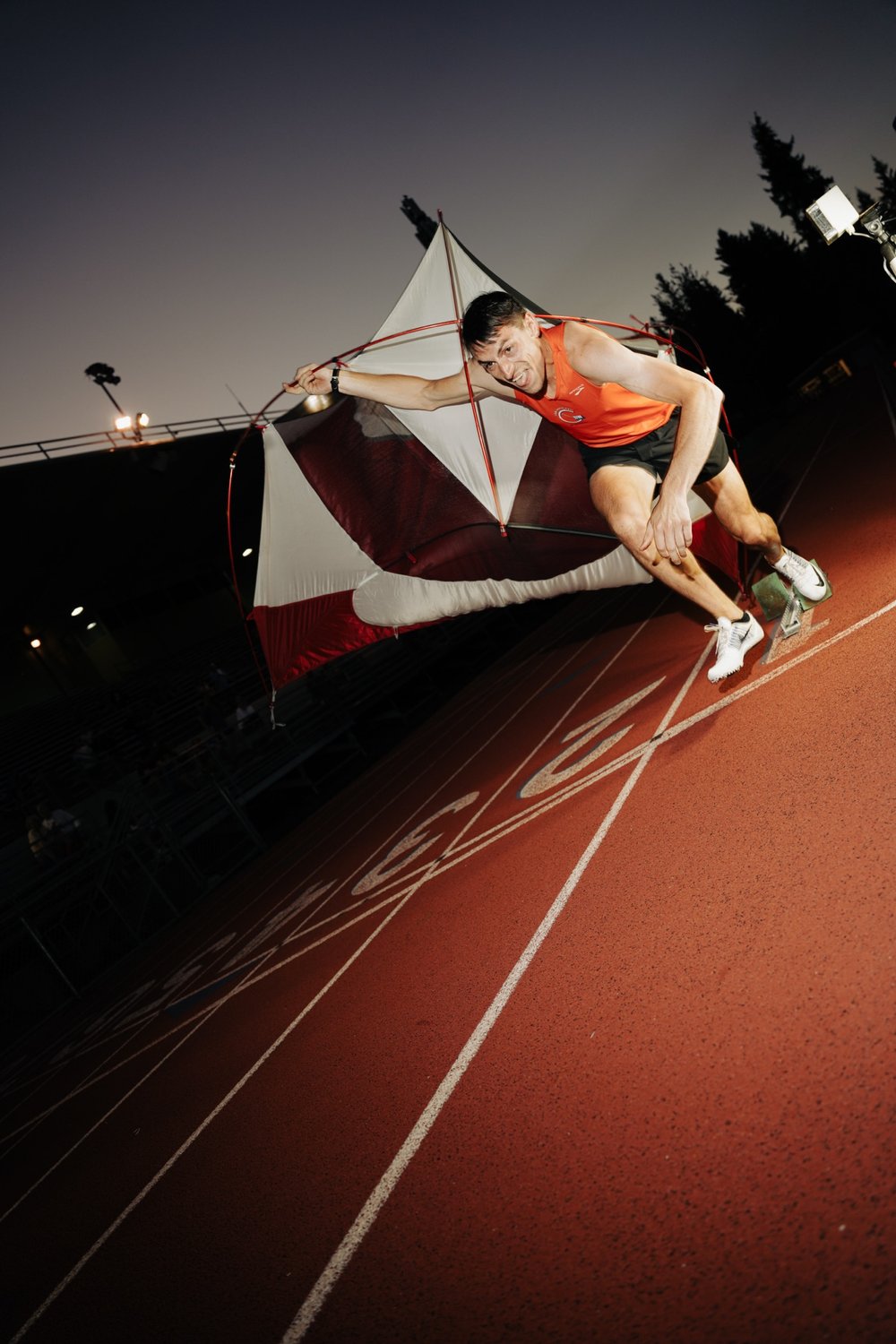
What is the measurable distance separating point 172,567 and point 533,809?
2787 cm

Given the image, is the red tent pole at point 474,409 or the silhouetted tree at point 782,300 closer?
the red tent pole at point 474,409

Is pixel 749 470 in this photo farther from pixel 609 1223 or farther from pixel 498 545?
pixel 609 1223

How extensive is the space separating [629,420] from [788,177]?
85.4 meters

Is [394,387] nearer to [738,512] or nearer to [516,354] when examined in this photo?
[516,354]

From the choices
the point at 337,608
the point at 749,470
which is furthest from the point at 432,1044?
the point at 749,470

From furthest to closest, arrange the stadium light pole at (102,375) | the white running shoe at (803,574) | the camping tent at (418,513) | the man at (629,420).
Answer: the stadium light pole at (102,375)
the camping tent at (418,513)
the white running shoe at (803,574)
the man at (629,420)

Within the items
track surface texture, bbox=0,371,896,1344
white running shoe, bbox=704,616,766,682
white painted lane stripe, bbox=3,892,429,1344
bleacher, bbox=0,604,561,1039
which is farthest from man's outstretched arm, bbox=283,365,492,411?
bleacher, bbox=0,604,561,1039

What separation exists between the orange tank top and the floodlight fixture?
7.48 meters

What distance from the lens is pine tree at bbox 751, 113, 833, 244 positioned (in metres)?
66.3

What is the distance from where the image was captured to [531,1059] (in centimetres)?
260

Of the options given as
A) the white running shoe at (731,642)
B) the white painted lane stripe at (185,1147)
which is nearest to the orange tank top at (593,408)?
the white running shoe at (731,642)

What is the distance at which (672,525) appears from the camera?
10.9 feet

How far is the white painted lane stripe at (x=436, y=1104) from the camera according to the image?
2225mm

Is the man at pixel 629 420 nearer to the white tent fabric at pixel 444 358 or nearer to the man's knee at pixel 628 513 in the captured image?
the man's knee at pixel 628 513
